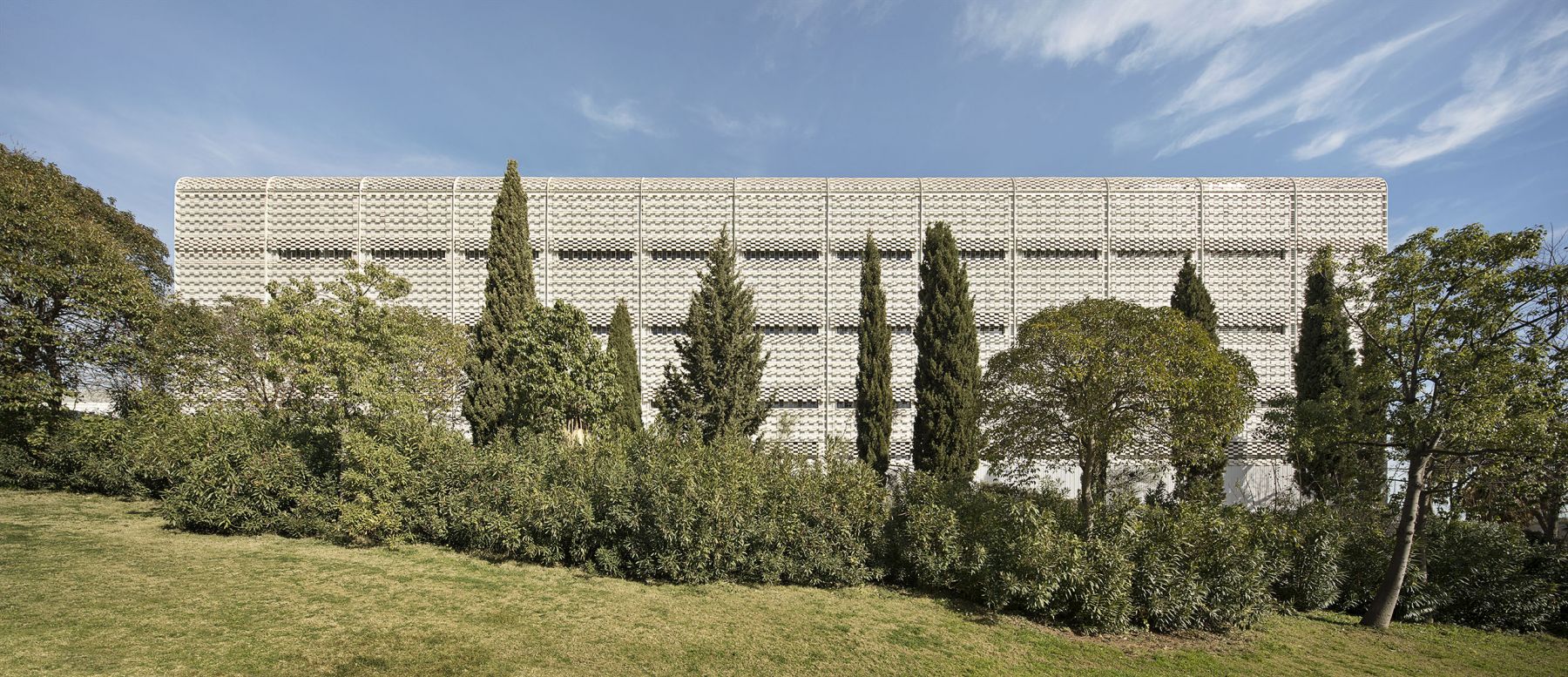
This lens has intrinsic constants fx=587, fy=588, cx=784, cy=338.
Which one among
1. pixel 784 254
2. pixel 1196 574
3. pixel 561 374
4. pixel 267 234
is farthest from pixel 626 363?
pixel 267 234

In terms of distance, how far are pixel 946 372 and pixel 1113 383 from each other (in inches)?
232

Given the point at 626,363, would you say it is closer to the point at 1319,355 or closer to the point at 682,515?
the point at 682,515

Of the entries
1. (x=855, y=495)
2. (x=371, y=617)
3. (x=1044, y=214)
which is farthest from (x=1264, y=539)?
(x=1044, y=214)

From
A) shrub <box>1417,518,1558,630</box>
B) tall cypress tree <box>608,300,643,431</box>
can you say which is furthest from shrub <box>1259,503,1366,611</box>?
tall cypress tree <box>608,300,643,431</box>

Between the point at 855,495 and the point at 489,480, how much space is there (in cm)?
575

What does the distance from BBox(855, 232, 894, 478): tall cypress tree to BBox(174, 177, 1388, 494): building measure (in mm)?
6265

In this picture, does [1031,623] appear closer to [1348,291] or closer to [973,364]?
[1348,291]

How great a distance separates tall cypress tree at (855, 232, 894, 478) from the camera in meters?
15.8

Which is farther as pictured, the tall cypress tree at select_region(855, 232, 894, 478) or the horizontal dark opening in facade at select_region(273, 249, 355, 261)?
the horizontal dark opening in facade at select_region(273, 249, 355, 261)

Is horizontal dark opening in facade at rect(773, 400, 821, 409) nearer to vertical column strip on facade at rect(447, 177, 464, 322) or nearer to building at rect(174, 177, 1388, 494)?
building at rect(174, 177, 1388, 494)

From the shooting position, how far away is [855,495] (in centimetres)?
878

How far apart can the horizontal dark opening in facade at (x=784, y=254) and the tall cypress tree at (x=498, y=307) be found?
31.1 feet

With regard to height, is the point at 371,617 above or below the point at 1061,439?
below

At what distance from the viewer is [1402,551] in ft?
26.9
